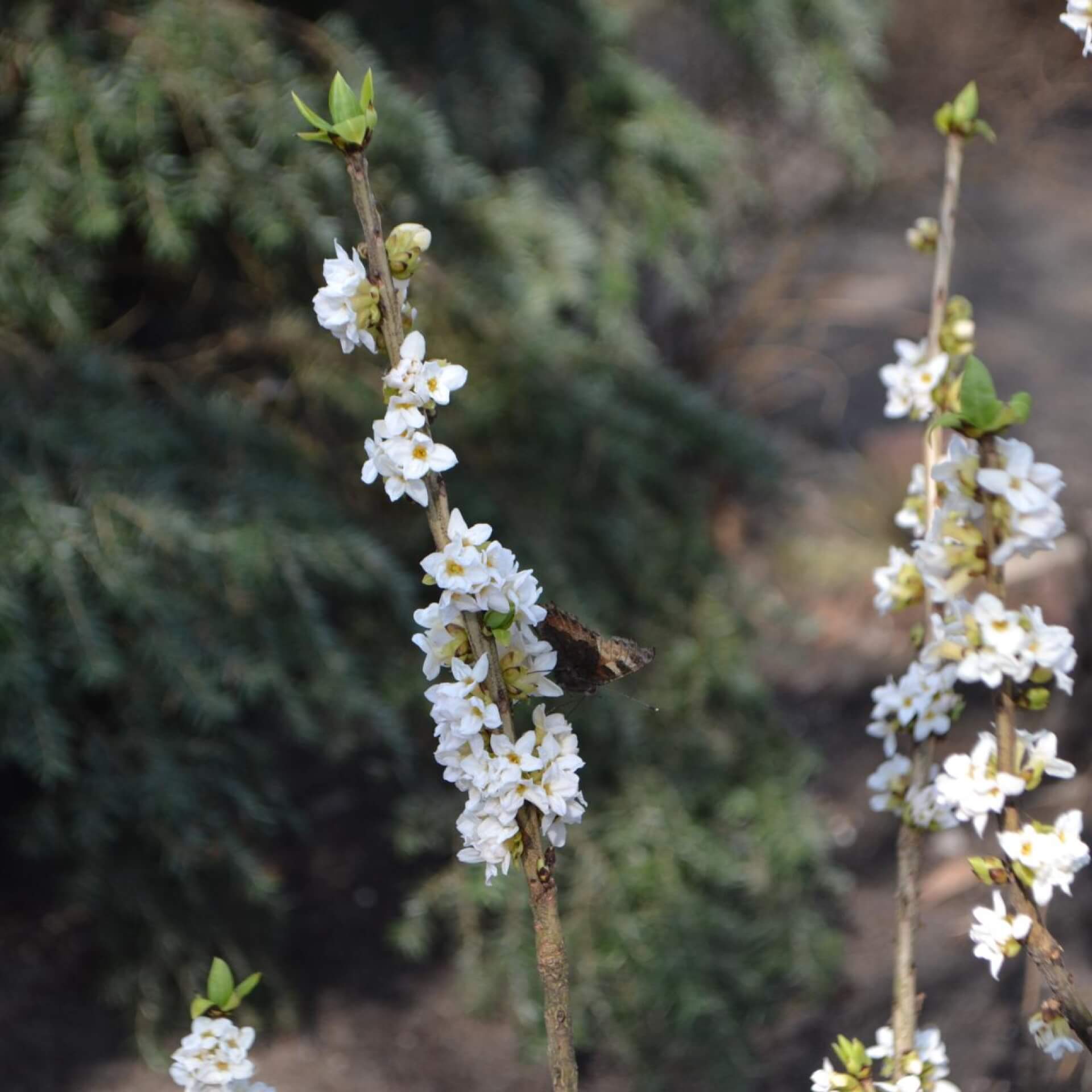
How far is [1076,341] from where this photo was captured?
17.3 feet

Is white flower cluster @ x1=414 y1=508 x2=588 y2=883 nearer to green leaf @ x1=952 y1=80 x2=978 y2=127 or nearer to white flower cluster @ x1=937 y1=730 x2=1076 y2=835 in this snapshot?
white flower cluster @ x1=937 y1=730 x2=1076 y2=835

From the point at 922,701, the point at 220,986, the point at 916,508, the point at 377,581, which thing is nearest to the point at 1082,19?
the point at 916,508

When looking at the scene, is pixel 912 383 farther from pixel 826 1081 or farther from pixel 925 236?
pixel 826 1081

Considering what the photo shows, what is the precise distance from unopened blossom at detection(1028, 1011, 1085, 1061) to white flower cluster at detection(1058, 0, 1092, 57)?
67cm

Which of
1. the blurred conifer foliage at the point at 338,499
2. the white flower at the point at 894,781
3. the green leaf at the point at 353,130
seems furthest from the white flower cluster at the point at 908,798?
the blurred conifer foliage at the point at 338,499

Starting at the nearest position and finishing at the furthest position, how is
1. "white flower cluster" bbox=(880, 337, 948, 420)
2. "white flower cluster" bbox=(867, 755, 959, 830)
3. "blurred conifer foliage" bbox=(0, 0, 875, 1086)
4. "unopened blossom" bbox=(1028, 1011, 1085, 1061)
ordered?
"unopened blossom" bbox=(1028, 1011, 1085, 1061), "white flower cluster" bbox=(867, 755, 959, 830), "white flower cluster" bbox=(880, 337, 948, 420), "blurred conifer foliage" bbox=(0, 0, 875, 1086)

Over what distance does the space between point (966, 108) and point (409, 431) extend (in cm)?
57

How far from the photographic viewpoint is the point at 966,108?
A: 96cm

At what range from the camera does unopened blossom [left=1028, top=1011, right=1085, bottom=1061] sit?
2.59 feet

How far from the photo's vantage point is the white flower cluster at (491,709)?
26.5 inches

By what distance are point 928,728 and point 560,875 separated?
141 cm

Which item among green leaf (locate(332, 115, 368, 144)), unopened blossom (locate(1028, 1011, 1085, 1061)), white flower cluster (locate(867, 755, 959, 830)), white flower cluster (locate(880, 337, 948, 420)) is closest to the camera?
green leaf (locate(332, 115, 368, 144))

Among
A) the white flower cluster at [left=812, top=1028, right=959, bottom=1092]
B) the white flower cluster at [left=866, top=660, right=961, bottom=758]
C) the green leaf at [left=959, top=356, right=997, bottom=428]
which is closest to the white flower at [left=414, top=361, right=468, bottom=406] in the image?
the green leaf at [left=959, top=356, right=997, bottom=428]

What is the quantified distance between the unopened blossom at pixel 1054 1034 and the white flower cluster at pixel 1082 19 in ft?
2.19
